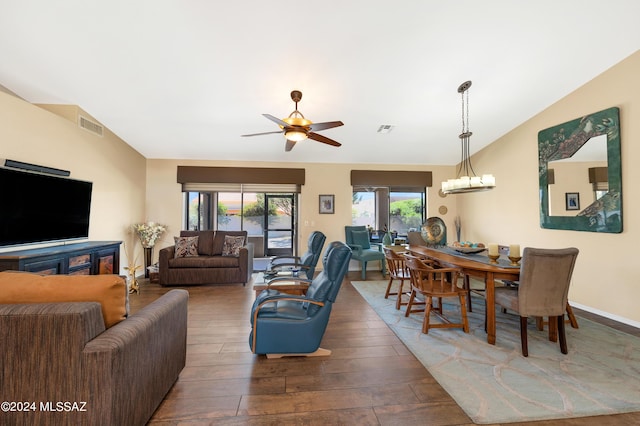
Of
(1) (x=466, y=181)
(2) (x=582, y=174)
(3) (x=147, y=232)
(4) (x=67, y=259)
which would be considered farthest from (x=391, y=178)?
(4) (x=67, y=259)

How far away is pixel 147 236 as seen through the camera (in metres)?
5.14

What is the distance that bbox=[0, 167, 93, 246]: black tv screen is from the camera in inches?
112

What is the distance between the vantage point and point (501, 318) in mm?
3193

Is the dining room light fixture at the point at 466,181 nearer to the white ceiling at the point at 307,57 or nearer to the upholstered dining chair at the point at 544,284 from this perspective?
the white ceiling at the point at 307,57

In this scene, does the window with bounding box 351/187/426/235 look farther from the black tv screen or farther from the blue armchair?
the black tv screen

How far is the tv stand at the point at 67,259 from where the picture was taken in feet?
8.67

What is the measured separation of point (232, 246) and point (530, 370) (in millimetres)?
4406

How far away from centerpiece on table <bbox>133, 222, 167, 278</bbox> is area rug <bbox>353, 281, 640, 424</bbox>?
4590mm

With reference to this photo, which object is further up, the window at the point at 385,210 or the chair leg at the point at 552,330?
the window at the point at 385,210

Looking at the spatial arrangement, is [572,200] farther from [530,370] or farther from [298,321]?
[298,321]

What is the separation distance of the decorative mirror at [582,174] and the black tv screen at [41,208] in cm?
678

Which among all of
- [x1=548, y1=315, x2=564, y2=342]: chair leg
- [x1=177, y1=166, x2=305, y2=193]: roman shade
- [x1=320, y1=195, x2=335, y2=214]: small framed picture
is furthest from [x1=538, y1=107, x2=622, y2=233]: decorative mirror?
[x1=177, y1=166, x2=305, y2=193]: roman shade

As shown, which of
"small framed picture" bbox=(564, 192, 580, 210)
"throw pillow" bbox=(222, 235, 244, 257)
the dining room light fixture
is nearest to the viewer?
the dining room light fixture

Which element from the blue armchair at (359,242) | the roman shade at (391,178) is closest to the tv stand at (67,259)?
the blue armchair at (359,242)
